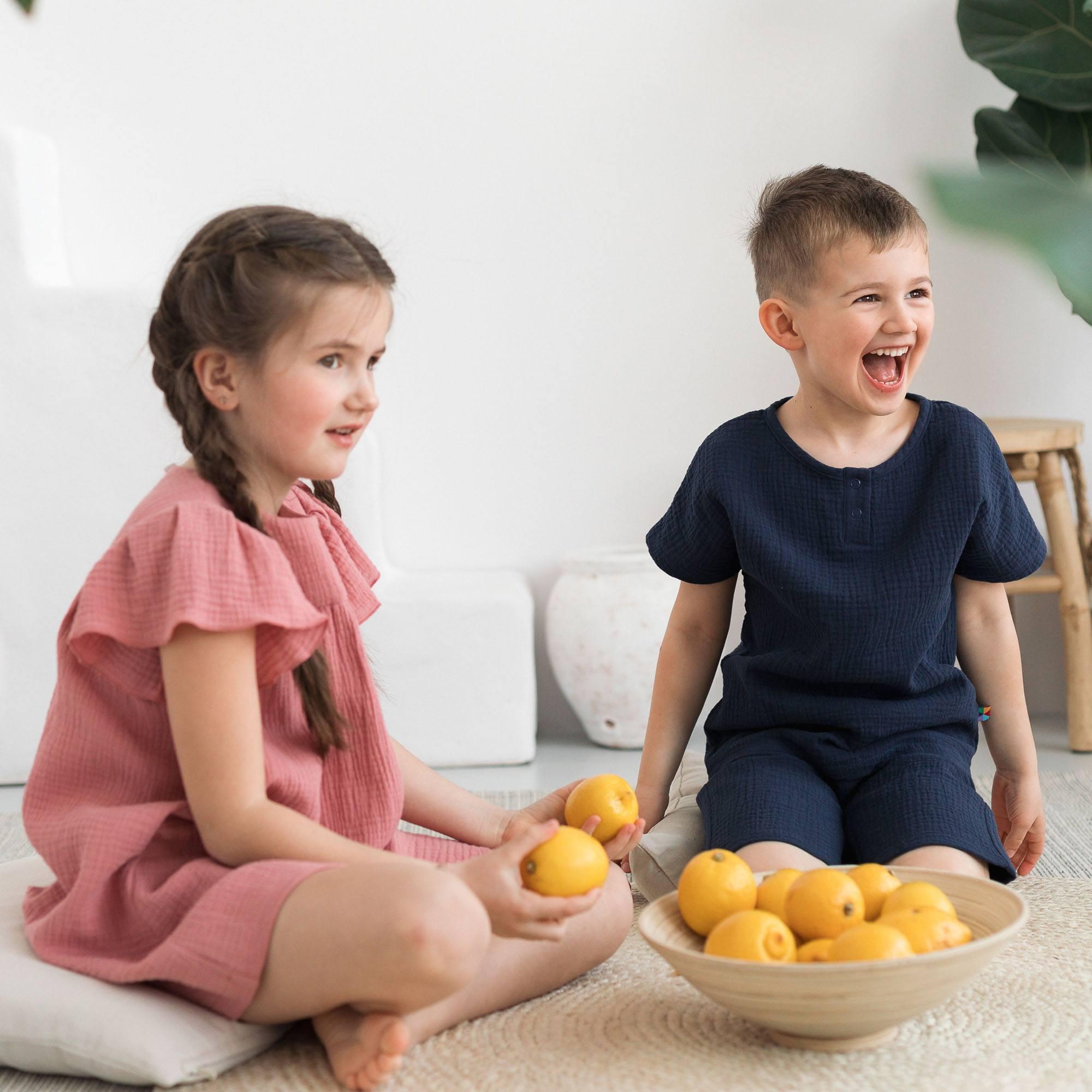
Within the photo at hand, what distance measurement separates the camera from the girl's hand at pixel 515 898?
0.92 meters

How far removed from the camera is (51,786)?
3.49 ft

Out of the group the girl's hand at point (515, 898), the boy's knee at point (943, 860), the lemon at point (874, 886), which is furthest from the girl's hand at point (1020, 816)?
the girl's hand at point (515, 898)

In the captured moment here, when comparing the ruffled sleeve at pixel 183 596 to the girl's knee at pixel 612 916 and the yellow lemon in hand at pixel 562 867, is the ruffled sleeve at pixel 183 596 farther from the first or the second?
the girl's knee at pixel 612 916

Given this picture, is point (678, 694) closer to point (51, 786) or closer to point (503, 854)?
point (503, 854)

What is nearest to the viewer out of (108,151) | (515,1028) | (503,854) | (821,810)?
(503,854)

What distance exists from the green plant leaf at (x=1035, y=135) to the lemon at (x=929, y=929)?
5.47 ft

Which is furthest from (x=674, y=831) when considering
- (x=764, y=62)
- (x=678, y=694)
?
(x=764, y=62)

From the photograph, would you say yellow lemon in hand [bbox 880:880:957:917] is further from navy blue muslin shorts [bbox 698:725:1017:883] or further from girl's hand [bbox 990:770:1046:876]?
girl's hand [bbox 990:770:1046:876]

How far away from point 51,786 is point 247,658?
0.23 m

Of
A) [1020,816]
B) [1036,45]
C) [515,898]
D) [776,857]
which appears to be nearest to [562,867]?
[515,898]

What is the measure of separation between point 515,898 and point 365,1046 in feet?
0.52

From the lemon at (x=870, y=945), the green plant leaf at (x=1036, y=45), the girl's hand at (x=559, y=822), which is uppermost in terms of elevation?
the green plant leaf at (x=1036, y=45)

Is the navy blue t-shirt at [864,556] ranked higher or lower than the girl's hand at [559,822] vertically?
higher

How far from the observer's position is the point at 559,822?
46.4 inches
